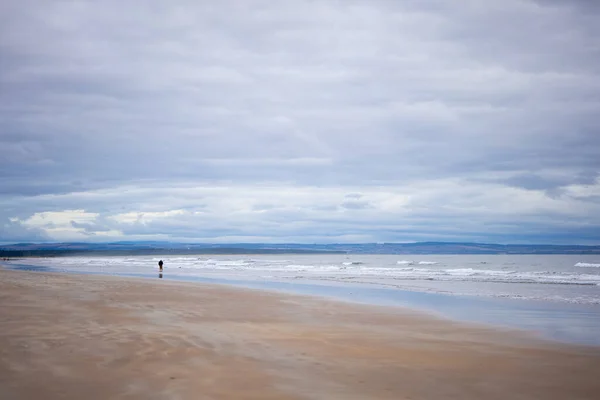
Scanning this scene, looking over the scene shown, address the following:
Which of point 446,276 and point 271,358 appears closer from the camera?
point 271,358

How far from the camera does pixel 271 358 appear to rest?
31.6ft

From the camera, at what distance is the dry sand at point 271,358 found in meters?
7.50

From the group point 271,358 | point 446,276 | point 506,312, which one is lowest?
point 446,276

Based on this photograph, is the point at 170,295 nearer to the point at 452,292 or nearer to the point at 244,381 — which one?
the point at 452,292

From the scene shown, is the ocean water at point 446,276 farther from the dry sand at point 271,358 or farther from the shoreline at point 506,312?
the dry sand at point 271,358

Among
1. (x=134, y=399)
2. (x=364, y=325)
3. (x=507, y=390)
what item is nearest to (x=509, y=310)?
(x=364, y=325)

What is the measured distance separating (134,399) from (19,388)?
5.50 feet

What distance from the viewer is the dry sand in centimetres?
750

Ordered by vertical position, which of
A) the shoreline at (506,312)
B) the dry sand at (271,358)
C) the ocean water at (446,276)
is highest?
the dry sand at (271,358)

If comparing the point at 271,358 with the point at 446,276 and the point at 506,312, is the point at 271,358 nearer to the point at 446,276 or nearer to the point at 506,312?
the point at 506,312

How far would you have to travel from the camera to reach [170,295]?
74.4ft

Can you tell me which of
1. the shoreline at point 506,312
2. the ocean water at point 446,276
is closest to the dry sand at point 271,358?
the shoreline at point 506,312

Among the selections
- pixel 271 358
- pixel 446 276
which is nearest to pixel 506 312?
pixel 271 358

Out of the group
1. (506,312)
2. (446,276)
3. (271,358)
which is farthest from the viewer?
(446,276)
